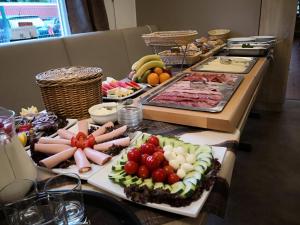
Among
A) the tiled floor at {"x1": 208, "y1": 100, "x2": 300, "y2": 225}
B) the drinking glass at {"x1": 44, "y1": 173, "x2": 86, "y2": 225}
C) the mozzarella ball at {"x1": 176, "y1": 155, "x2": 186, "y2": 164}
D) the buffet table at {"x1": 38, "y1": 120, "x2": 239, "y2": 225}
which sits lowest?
the tiled floor at {"x1": 208, "y1": 100, "x2": 300, "y2": 225}

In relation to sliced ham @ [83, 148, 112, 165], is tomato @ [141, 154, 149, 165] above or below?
above

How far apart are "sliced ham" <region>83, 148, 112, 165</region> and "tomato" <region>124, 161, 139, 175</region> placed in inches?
3.9

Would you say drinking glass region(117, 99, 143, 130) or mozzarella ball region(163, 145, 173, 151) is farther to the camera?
drinking glass region(117, 99, 143, 130)

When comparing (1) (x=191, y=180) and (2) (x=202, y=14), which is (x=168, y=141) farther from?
(2) (x=202, y=14)

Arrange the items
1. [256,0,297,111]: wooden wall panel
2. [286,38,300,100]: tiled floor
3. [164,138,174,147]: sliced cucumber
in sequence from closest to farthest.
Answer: [164,138,174,147]: sliced cucumber, [256,0,297,111]: wooden wall panel, [286,38,300,100]: tiled floor

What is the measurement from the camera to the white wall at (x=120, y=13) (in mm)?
2895

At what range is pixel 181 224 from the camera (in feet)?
1.66

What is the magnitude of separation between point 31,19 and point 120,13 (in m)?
1.09

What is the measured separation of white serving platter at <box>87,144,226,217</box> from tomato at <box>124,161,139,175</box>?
1.6 inches

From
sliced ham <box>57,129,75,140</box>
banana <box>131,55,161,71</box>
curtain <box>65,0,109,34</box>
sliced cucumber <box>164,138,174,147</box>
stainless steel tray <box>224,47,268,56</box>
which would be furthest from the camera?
curtain <box>65,0,109,34</box>

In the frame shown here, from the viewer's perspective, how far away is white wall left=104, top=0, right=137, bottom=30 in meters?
2.89

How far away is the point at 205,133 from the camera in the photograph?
87 centimetres

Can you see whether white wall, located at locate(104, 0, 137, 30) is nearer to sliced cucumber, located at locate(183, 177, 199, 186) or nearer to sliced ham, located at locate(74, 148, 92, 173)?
sliced ham, located at locate(74, 148, 92, 173)

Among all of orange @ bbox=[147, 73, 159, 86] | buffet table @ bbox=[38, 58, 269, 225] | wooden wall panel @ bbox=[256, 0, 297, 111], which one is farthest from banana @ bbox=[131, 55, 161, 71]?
wooden wall panel @ bbox=[256, 0, 297, 111]
